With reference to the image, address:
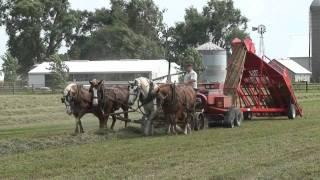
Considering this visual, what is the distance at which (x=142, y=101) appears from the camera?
18469 mm

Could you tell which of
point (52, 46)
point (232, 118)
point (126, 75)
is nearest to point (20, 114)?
point (232, 118)

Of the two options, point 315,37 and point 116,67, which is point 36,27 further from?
point 315,37

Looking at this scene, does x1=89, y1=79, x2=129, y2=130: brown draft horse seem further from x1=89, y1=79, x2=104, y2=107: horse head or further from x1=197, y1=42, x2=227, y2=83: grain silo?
x1=197, y1=42, x2=227, y2=83: grain silo

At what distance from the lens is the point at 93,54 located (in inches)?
4316

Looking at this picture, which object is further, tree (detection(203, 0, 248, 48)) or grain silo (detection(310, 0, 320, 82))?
tree (detection(203, 0, 248, 48))

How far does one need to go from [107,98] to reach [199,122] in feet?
10.9

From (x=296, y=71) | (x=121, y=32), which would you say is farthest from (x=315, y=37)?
(x=121, y=32)

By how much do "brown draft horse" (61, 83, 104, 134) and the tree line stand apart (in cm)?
8017

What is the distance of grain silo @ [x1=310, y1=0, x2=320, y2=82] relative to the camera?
10300 cm

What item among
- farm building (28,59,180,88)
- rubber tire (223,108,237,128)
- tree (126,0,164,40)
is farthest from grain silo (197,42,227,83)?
tree (126,0,164,40)

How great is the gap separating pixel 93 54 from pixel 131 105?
91.1 meters

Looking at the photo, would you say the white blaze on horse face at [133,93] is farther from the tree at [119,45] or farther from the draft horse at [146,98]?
the tree at [119,45]

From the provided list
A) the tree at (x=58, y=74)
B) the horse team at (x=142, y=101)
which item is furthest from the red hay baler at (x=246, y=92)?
the tree at (x=58, y=74)

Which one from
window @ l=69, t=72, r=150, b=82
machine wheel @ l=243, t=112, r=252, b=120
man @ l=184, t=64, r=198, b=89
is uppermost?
window @ l=69, t=72, r=150, b=82
